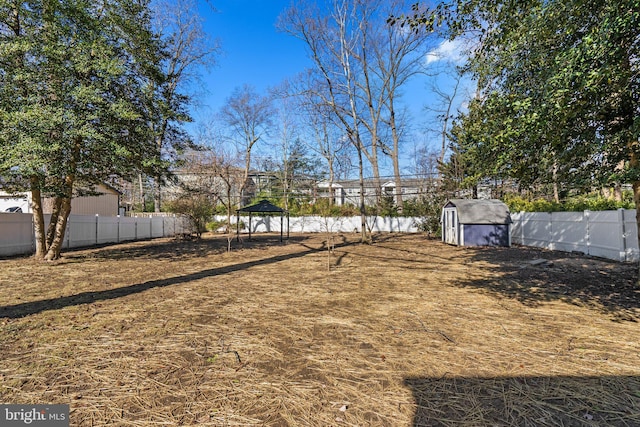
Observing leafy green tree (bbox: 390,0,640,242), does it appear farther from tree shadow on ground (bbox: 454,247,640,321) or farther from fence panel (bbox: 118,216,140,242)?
fence panel (bbox: 118,216,140,242)

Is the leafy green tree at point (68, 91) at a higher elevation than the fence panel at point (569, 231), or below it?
higher

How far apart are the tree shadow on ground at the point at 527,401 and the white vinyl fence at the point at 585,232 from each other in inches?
335

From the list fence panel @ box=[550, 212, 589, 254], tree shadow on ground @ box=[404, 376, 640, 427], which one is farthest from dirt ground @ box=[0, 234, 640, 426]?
fence panel @ box=[550, 212, 589, 254]

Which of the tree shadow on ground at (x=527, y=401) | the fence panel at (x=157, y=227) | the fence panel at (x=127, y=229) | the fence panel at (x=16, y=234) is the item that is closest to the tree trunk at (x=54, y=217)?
the fence panel at (x=16, y=234)

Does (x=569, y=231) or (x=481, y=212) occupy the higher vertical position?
(x=481, y=212)

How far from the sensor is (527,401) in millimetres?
2160

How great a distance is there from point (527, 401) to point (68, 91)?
1022cm

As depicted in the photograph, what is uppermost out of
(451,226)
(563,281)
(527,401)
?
(451,226)

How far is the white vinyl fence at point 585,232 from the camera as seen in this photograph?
849 centimetres

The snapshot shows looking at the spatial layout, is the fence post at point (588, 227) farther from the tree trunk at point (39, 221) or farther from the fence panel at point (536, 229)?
the tree trunk at point (39, 221)

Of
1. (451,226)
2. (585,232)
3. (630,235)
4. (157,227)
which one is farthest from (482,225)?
(157,227)

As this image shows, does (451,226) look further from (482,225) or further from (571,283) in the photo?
(571,283)

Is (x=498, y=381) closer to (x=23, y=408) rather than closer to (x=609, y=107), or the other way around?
(x=23, y=408)

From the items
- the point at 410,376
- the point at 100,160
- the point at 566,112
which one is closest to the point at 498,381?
the point at 410,376
